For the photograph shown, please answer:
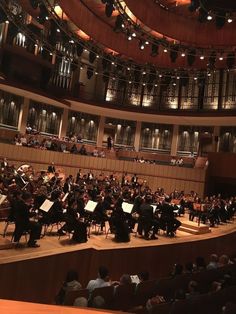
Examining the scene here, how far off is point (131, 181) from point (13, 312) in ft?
51.4

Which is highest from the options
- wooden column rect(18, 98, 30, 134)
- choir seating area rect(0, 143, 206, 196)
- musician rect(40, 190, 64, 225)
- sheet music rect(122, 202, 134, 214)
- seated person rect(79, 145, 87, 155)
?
wooden column rect(18, 98, 30, 134)

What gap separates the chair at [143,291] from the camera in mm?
5121

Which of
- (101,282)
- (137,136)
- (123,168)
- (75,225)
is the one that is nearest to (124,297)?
(101,282)

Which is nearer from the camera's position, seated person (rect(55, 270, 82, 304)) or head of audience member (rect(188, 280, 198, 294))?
seated person (rect(55, 270, 82, 304))

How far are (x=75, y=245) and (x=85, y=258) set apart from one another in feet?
1.12

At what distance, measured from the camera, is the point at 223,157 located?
17.9m

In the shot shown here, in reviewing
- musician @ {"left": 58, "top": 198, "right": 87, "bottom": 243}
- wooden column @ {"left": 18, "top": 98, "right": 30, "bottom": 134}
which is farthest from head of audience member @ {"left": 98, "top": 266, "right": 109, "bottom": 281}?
wooden column @ {"left": 18, "top": 98, "right": 30, "bottom": 134}

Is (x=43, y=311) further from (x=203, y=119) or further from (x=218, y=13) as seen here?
(x=203, y=119)

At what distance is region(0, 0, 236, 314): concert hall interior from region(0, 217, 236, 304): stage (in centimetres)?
3

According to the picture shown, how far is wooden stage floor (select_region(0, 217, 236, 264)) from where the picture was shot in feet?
21.0

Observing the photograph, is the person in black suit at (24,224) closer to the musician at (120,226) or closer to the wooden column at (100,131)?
the musician at (120,226)

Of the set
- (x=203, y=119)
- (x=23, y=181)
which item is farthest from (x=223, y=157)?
(x=23, y=181)

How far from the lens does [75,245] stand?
7535 millimetres

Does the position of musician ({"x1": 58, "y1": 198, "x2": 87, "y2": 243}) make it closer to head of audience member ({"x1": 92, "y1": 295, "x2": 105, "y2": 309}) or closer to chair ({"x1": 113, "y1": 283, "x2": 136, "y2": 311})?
chair ({"x1": 113, "y1": 283, "x2": 136, "y2": 311})
